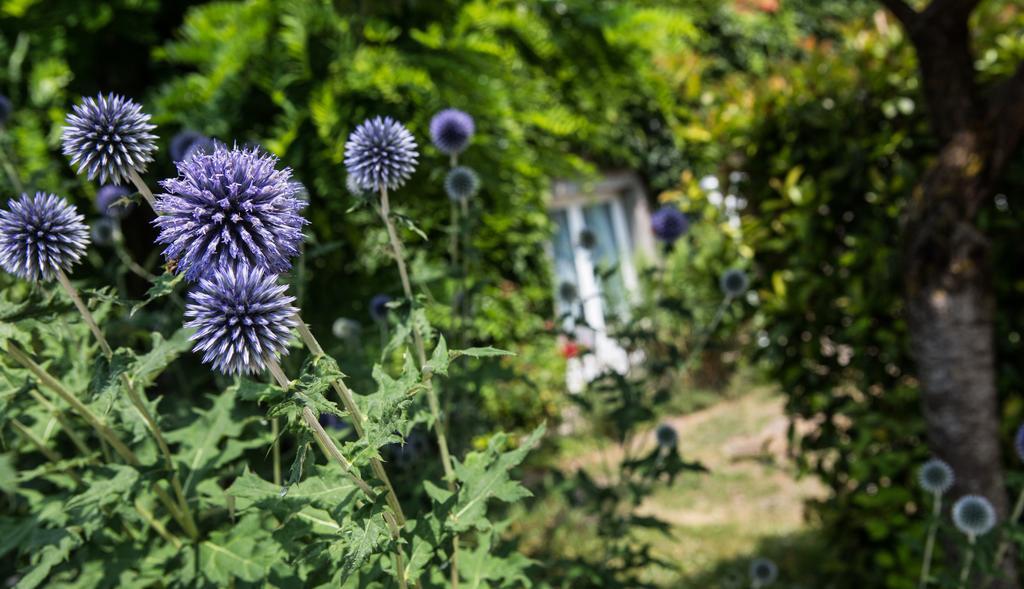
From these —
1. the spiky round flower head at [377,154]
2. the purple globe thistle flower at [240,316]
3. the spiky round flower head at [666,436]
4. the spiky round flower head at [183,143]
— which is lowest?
the spiky round flower head at [666,436]

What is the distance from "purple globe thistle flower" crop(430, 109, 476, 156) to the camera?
2.30m

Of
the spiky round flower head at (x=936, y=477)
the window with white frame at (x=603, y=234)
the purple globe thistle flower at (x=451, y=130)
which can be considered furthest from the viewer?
the window with white frame at (x=603, y=234)

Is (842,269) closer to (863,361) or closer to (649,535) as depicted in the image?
(863,361)

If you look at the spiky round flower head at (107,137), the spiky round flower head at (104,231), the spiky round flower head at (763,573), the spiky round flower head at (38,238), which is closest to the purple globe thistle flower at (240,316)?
the spiky round flower head at (107,137)

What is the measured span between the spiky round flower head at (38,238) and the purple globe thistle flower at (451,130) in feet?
3.55

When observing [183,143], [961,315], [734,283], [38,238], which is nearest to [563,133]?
[734,283]

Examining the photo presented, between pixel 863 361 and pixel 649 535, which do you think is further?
pixel 649 535

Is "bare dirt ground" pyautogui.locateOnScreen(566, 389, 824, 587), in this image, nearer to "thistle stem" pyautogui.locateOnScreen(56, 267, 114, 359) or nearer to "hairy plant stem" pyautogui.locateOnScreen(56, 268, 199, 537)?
"hairy plant stem" pyautogui.locateOnScreen(56, 268, 199, 537)

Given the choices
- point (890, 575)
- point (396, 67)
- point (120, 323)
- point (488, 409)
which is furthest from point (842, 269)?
point (120, 323)

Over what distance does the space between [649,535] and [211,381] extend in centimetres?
276

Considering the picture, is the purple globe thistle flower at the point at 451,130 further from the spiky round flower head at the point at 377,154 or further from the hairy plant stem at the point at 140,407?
the hairy plant stem at the point at 140,407

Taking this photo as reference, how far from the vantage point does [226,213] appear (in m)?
1.11

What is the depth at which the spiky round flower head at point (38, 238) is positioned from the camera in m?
1.40

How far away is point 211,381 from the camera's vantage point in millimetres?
3725
